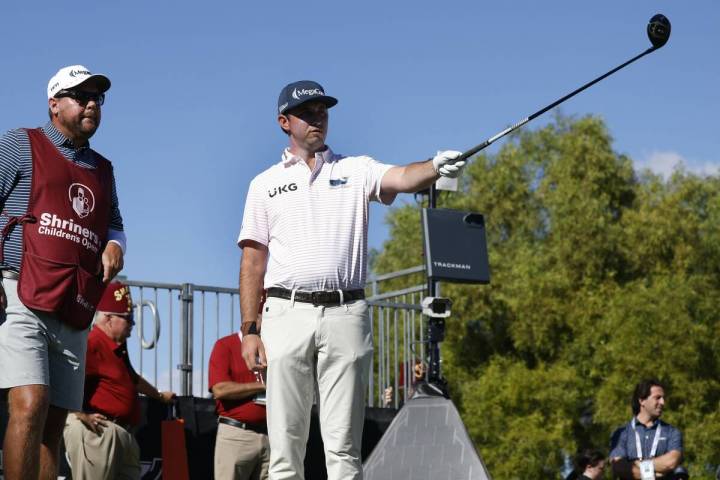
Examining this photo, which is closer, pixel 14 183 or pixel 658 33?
pixel 14 183

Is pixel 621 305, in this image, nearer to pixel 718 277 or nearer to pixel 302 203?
pixel 718 277

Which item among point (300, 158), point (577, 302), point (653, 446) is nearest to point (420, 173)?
point (300, 158)

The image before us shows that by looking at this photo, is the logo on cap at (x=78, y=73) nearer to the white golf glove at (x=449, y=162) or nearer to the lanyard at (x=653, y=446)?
A: the white golf glove at (x=449, y=162)

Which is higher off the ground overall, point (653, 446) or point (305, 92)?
point (305, 92)

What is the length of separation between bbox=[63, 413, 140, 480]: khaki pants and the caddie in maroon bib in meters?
2.77

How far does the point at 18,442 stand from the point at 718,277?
22257mm

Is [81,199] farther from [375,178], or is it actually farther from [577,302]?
[577,302]

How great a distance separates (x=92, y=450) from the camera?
320 inches

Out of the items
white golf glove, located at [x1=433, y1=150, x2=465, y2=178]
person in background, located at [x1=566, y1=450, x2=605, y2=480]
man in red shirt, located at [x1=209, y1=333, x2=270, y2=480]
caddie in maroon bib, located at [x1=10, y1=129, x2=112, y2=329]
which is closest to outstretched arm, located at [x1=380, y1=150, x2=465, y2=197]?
white golf glove, located at [x1=433, y1=150, x2=465, y2=178]

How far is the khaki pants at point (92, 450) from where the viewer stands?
8102mm

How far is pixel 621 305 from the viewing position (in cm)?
2453

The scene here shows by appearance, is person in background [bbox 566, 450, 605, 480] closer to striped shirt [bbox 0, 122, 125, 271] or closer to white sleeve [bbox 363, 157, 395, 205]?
white sleeve [bbox 363, 157, 395, 205]

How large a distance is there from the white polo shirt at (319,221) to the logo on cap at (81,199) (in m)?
0.79

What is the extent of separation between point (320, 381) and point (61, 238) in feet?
4.21
